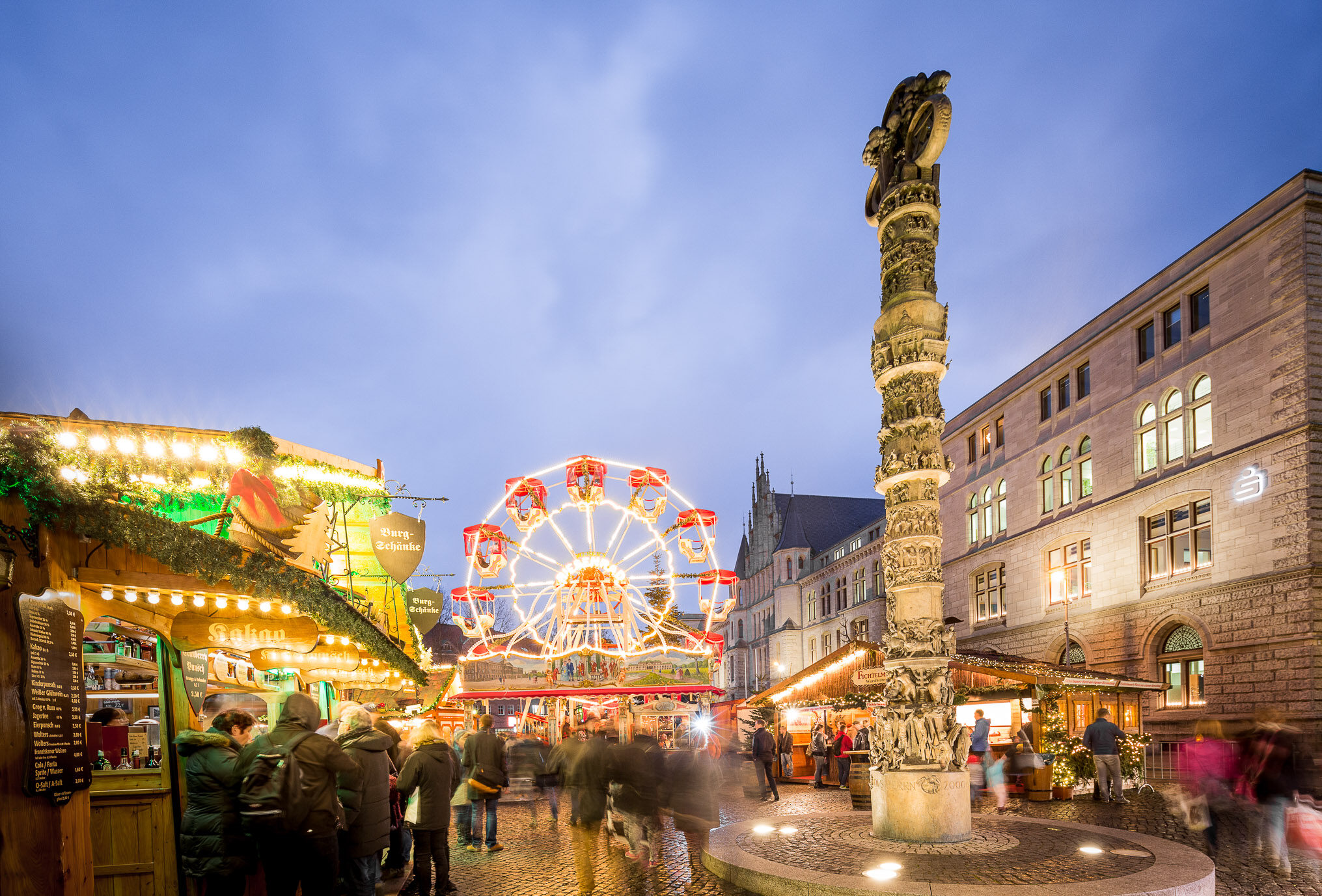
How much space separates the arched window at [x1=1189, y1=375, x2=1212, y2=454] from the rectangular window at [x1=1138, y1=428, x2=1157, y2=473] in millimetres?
1676

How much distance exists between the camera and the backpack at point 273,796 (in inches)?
215

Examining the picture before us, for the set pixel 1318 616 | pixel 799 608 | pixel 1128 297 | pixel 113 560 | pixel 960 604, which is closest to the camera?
pixel 113 560

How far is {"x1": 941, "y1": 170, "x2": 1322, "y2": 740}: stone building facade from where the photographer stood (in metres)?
20.7

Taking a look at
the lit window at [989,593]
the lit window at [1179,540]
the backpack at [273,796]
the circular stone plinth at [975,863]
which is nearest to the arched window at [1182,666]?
the lit window at [1179,540]

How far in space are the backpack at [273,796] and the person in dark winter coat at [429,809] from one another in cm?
259

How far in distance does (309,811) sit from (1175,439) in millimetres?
25576

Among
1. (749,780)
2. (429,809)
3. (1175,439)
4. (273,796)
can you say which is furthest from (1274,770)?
(1175,439)

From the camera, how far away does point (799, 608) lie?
227 ft

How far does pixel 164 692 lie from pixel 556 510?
12672 millimetres

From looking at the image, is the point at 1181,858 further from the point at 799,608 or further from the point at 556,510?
the point at 799,608

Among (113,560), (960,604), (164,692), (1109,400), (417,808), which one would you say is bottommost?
(960,604)

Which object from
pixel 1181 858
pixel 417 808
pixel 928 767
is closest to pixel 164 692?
pixel 417 808

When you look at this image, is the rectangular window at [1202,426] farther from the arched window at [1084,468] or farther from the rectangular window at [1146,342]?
the arched window at [1084,468]

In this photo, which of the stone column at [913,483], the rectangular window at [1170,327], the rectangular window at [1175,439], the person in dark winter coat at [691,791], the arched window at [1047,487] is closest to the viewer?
the person in dark winter coat at [691,791]
